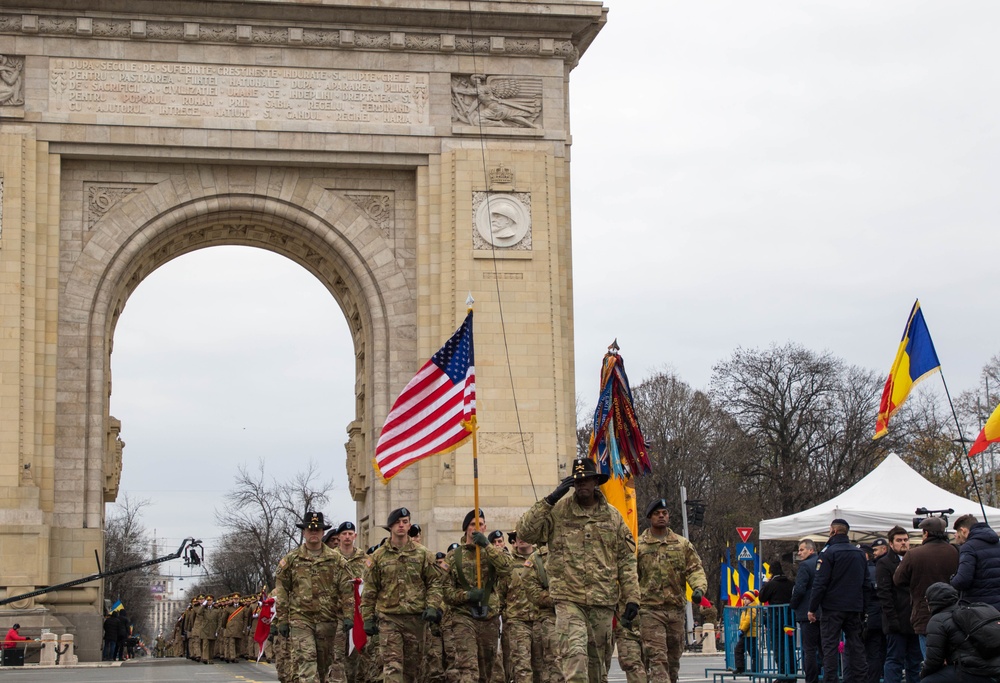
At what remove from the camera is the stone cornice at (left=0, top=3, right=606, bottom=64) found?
28344 mm

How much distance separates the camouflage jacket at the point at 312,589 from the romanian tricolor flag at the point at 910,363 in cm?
668

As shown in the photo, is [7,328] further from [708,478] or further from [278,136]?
[708,478]

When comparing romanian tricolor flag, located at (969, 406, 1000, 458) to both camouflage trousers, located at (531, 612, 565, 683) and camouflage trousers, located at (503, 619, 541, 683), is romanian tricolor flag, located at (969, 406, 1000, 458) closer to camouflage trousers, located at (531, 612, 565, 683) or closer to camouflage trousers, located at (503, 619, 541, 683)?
camouflage trousers, located at (531, 612, 565, 683)

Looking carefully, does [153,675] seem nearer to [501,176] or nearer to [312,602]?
[312,602]

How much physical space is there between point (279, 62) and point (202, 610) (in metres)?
15.7

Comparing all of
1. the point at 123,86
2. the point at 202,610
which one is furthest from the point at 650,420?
the point at 123,86

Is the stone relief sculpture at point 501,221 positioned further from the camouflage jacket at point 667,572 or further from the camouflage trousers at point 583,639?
the camouflage trousers at point 583,639

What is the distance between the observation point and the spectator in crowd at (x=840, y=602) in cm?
1503

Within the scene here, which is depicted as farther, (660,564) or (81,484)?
(81,484)

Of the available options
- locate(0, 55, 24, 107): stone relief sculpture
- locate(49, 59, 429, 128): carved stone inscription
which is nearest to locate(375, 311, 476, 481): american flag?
locate(49, 59, 429, 128): carved stone inscription

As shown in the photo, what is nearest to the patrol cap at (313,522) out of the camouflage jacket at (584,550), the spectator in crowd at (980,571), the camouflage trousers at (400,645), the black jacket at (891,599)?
the camouflage trousers at (400,645)

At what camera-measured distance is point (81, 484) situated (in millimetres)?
27672

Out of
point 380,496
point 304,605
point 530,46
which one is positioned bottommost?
point 304,605

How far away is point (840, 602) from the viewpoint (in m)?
15.0
